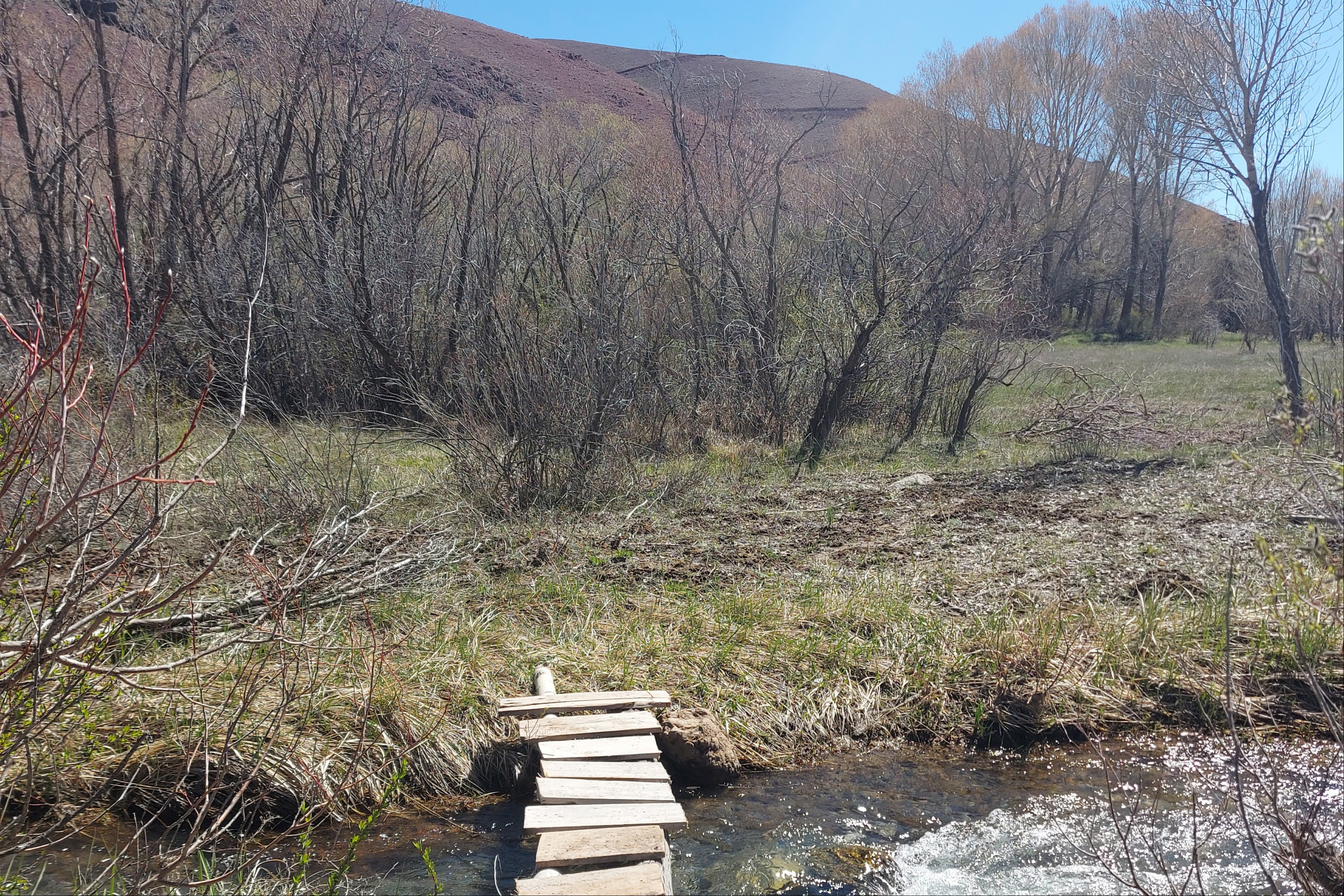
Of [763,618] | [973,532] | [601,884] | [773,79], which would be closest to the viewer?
[601,884]

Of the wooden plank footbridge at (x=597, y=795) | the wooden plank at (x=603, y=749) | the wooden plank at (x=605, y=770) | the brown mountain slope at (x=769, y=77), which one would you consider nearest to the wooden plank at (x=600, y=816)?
the wooden plank footbridge at (x=597, y=795)

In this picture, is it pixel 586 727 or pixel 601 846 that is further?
pixel 586 727

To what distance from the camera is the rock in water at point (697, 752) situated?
4664 millimetres

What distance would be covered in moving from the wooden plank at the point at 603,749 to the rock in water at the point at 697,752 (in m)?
0.25

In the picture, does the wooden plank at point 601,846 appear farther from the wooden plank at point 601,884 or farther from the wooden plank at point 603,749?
the wooden plank at point 603,749

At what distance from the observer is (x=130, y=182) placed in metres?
12.5

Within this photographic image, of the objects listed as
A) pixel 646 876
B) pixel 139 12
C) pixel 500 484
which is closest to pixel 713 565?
pixel 500 484

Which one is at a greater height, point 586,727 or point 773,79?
point 773,79

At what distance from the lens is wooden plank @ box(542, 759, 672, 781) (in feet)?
13.4

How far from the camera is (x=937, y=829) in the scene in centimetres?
429

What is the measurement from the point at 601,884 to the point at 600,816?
0.50 metres

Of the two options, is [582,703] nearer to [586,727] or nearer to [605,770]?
[586,727]

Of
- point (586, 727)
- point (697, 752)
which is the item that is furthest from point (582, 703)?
point (697, 752)

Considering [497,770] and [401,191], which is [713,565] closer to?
[497,770]
